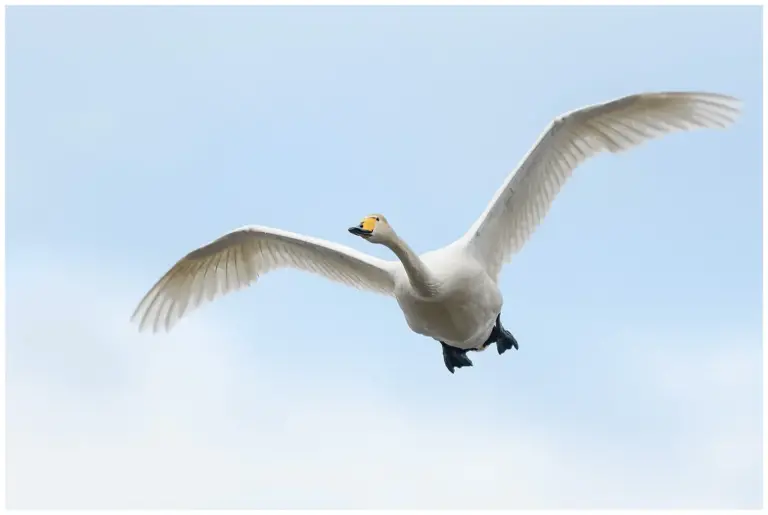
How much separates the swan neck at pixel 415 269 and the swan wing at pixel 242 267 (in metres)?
1.41

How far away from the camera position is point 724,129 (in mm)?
20219

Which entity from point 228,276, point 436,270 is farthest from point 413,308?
point 228,276

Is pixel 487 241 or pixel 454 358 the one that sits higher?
pixel 487 241

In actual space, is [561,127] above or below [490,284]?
above

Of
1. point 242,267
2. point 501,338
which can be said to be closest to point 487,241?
point 501,338

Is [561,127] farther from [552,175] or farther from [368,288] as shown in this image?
→ [368,288]

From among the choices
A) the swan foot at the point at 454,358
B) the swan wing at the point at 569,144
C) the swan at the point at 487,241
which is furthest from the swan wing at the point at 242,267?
the swan wing at the point at 569,144

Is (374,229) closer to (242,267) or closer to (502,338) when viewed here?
(502,338)

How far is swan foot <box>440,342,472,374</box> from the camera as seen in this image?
21688 mm

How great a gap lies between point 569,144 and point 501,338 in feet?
10.1

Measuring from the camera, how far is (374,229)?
18672 mm

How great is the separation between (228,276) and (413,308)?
150 inches

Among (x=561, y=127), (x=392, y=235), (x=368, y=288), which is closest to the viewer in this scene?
(x=392, y=235)

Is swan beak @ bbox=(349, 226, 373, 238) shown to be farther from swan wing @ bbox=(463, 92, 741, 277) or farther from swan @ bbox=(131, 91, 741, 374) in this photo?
swan wing @ bbox=(463, 92, 741, 277)
